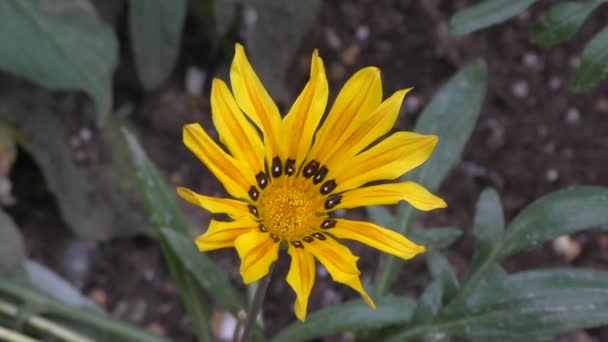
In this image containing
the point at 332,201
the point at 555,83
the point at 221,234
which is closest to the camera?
the point at 221,234

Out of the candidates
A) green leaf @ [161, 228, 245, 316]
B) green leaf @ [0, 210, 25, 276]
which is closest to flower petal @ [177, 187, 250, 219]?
green leaf @ [161, 228, 245, 316]

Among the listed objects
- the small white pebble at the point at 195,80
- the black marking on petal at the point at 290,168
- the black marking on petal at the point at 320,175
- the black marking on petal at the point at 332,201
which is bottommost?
the black marking on petal at the point at 332,201

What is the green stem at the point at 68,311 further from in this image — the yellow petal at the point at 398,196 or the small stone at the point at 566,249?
the small stone at the point at 566,249

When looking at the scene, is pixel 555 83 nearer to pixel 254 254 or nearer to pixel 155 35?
pixel 155 35

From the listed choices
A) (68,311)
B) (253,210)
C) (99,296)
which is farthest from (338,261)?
(99,296)

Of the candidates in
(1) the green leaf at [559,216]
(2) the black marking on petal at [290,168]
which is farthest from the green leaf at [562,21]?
(2) the black marking on petal at [290,168]

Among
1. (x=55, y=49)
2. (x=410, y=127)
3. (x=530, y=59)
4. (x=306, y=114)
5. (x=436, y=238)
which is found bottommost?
(x=436, y=238)

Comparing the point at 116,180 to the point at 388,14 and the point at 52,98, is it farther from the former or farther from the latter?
the point at 388,14
